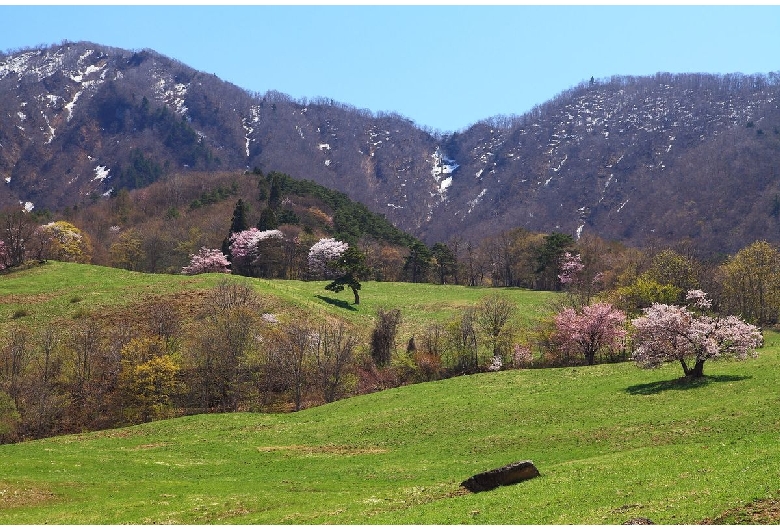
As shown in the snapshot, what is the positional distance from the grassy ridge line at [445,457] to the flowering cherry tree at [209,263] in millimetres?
81606

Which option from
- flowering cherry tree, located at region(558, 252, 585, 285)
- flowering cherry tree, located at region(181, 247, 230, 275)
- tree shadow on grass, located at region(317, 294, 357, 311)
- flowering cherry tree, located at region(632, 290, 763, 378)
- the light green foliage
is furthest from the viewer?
flowering cherry tree, located at region(181, 247, 230, 275)

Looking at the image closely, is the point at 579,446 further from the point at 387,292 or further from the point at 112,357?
the point at 387,292

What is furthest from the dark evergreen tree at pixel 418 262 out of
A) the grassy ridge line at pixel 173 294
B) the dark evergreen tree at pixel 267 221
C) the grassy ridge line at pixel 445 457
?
the grassy ridge line at pixel 445 457

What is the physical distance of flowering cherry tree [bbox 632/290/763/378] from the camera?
172 feet

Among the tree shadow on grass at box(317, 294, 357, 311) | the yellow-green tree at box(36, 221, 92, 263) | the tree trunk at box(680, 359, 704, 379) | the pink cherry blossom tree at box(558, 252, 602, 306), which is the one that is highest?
the yellow-green tree at box(36, 221, 92, 263)

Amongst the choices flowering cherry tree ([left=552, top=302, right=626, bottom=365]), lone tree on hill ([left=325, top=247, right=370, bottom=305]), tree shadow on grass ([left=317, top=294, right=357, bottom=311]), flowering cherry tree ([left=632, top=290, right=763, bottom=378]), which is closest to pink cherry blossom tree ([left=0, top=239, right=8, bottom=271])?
tree shadow on grass ([left=317, top=294, right=357, bottom=311])

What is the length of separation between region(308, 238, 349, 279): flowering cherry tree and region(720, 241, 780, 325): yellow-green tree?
7260 centimetres

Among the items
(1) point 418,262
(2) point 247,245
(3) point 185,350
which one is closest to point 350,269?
(2) point 247,245

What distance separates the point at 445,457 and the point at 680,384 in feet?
71.6

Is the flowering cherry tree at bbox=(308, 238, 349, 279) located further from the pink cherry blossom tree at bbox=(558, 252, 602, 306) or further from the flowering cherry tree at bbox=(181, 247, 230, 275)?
the pink cherry blossom tree at bbox=(558, 252, 602, 306)

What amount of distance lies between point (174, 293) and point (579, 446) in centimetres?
7142

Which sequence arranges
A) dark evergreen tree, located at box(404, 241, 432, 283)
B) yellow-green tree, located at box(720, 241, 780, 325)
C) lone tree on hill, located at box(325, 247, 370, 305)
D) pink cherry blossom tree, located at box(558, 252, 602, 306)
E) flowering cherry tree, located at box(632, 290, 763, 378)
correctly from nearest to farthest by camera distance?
flowering cherry tree, located at box(632, 290, 763, 378), yellow-green tree, located at box(720, 241, 780, 325), lone tree on hill, located at box(325, 247, 370, 305), pink cherry blossom tree, located at box(558, 252, 602, 306), dark evergreen tree, located at box(404, 241, 432, 283)

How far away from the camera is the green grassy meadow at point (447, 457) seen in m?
26.1

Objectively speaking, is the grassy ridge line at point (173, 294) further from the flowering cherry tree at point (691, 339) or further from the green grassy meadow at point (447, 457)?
the flowering cherry tree at point (691, 339)
